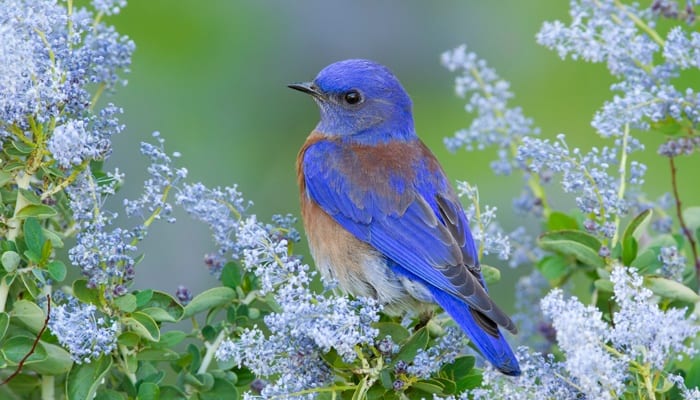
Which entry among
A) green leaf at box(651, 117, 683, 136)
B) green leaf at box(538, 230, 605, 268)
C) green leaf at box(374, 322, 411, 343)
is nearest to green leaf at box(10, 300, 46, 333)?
green leaf at box(374, 322, 411, 343)

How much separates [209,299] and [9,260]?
0.59 m

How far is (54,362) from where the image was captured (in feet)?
9.22

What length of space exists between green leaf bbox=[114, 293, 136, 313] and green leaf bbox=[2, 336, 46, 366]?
0.22 meters

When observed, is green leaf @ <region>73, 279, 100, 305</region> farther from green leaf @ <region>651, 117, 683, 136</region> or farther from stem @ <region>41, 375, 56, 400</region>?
green leaf @ <region>651, 117, 683, 136</region>

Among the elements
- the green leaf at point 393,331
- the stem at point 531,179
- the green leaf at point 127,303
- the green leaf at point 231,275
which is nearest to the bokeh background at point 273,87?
the stem at point 531,179

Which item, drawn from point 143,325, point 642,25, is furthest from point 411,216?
point 143,325

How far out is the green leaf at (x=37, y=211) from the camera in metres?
2.80

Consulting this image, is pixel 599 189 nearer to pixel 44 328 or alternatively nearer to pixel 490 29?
pixel 44 328

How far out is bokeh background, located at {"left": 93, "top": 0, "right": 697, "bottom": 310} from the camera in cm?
632

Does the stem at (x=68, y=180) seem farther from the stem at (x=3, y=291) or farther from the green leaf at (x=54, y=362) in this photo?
the green leaf at (x=54, y=362)

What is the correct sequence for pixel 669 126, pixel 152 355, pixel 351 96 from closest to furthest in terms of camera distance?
pixel 152 355
pixel 669 126
pixel 351 96

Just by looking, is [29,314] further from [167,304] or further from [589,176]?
[589,176]

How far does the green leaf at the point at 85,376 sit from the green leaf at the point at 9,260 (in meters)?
0.30

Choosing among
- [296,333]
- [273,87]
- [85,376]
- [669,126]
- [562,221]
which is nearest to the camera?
[296,333]
